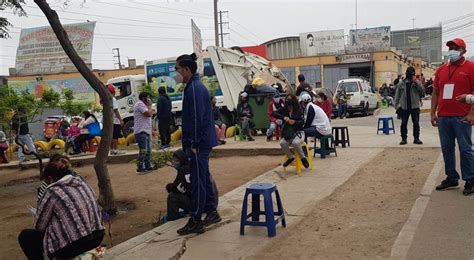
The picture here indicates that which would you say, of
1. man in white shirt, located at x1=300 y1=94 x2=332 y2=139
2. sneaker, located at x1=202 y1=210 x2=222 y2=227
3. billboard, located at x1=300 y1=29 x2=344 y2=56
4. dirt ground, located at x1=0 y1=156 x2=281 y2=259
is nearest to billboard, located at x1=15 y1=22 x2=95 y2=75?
billboard, located at x1=300 y1=29 x2=344 y2=56

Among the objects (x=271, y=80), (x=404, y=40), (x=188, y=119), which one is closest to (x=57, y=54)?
(x=271, y=80)

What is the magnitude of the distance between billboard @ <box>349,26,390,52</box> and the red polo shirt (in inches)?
1442

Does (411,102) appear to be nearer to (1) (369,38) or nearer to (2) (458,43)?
(2) (458,43)

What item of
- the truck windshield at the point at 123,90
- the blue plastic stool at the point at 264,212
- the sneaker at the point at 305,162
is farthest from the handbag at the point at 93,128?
the blue plastic stool at the point at 264,212

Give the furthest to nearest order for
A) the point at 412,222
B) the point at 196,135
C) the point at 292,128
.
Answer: the point at 292,128, the point at 196,135, the point at 412,222

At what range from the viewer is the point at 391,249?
4.32 m

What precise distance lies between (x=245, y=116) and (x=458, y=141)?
8.75 m

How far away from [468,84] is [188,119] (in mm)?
3580

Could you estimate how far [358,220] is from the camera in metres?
5.40

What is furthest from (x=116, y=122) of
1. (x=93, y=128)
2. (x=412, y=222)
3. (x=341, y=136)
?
(x=412, y=222)

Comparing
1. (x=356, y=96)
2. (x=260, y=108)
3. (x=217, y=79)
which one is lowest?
(x=260, y=108)

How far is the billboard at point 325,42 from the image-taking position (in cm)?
4403

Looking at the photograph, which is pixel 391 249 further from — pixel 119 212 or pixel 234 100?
pixel 234 100

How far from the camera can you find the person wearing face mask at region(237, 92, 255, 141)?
14.4 metres
